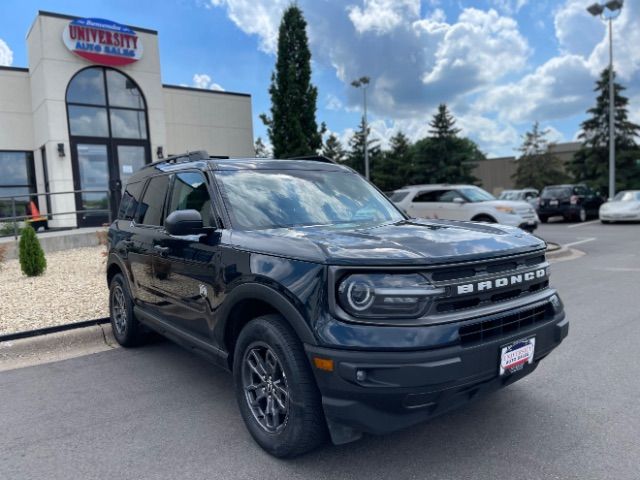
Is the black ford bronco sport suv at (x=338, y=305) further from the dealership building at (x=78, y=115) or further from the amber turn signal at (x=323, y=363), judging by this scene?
the dealership building at (x=78, y=115)

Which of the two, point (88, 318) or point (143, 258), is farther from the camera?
point (88, 318)

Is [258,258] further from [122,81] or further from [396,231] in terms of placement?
[122,81]

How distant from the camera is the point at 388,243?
2852 millimetres

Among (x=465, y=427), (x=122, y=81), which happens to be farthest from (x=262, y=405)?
(x=122, y=81)

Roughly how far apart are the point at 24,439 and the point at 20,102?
1644cm

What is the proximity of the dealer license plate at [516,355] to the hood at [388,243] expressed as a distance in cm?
53

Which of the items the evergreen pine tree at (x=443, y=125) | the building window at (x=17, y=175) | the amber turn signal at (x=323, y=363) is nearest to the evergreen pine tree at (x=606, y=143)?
the evergreen pine tree at (x=443, y=125)

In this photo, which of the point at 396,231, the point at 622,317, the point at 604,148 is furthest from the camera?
the point at 604,148

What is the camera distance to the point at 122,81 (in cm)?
1678

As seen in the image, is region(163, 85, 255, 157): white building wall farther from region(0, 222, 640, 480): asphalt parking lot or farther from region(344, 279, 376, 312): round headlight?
region(344, 279, 376, 312): round headlight

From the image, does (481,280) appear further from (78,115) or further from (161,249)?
(78,115)

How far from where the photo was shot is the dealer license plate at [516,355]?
274cm

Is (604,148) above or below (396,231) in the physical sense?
above

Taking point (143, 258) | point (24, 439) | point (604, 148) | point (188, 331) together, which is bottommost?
point (24, 439)
